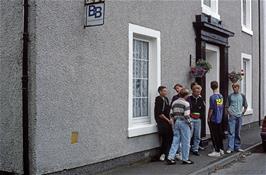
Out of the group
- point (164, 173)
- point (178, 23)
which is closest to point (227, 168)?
point (164, 173)

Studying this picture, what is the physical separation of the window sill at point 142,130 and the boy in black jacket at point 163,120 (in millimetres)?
133

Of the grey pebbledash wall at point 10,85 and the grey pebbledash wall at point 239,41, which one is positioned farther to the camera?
the grey pebbledash wall at point 239,41

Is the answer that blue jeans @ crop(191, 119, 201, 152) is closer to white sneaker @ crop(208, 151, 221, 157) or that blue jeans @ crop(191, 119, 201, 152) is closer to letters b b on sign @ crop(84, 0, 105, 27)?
white sneaker @ crop(208, 151, 221, 157)

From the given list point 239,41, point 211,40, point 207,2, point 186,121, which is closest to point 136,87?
point 186,121

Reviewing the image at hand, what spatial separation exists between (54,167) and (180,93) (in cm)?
347

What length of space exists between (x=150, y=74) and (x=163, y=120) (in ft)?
3.57

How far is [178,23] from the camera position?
10836 millimetres

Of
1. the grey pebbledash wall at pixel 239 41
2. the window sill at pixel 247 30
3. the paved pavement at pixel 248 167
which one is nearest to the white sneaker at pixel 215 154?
the paved pavement at pixel 248 167

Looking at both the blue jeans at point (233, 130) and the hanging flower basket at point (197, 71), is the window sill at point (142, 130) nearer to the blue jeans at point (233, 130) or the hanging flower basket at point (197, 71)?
the hanging flower basket at point (197, 71)

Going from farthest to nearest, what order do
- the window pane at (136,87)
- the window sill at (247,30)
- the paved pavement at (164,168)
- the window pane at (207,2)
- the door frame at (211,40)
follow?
1. the window sill at (247,30)
2. the window pane at (207,2)
3. the door frame at (211,40)
4. the window pane at (136,87)
5. the paved pavement at (164,168)

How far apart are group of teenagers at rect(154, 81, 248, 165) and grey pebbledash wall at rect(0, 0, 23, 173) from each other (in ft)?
11.5

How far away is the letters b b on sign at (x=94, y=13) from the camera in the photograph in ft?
23.4

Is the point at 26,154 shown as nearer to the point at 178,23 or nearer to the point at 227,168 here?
the point at 227,168

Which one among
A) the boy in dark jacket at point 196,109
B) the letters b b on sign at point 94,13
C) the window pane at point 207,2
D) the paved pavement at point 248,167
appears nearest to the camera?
the letters b b on sign at point 94,13
